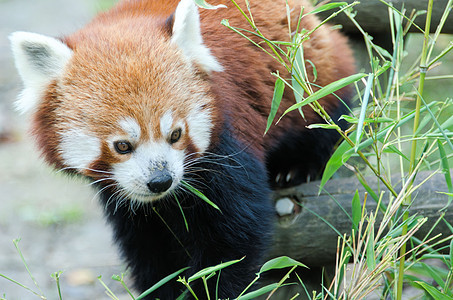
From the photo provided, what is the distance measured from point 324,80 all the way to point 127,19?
1064 millimetres

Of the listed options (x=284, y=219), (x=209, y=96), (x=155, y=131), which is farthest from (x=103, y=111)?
(x=284, y=219)

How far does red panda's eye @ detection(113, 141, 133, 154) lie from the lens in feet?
6.95

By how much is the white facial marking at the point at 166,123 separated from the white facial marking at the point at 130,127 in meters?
0.09

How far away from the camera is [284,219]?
2.89 metres

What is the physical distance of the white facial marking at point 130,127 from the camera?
6.89 ft

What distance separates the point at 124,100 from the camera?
2113 mm

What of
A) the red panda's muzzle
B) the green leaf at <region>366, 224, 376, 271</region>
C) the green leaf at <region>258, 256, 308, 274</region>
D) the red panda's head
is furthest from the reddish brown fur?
the green leaf at <region>366, 224, 376, 271</region>

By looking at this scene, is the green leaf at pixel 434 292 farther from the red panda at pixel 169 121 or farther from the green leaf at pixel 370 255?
the red panda at pixel 169 121

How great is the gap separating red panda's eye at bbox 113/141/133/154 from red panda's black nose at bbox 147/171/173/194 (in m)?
0.13

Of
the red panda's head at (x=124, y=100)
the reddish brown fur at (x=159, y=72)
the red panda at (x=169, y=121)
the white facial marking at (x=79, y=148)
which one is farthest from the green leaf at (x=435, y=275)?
the white facial marking at (x=79, y=148)

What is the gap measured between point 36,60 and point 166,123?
1.77 feet

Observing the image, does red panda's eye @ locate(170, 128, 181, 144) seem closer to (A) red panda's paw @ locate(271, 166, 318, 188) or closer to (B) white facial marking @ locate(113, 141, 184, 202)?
(B) white facial marking @ locate(113, 141, 184, 202)

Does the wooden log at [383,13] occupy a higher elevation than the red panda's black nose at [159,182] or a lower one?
higher

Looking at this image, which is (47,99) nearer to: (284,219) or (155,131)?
(155,131)
